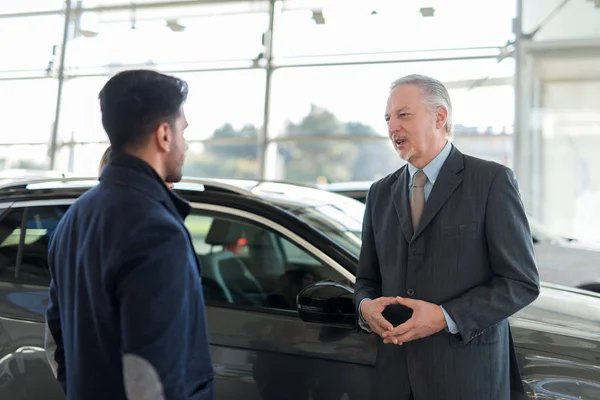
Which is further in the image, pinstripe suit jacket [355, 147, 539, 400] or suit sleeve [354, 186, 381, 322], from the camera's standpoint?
suit sleeve [354, 186, 381, 322]

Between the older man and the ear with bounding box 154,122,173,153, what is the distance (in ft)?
1.90

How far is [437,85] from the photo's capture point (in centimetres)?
147

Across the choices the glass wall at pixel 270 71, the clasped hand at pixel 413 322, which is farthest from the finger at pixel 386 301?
the glass wall at pixel 270 71

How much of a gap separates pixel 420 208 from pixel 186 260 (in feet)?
2.11

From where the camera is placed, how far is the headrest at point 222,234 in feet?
9.37

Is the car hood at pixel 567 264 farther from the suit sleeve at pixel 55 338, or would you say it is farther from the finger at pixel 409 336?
the suit sleeve at pixel 55 338

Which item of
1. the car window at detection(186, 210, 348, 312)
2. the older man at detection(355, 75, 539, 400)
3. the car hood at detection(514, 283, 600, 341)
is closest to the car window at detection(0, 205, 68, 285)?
the car window at detection(186, 210, 348, 312)

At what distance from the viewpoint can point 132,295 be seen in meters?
1.02

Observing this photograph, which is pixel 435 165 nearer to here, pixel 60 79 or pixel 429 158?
pixel 429 158

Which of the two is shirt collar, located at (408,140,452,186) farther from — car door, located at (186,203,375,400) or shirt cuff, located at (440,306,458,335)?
car door, located at (186,203,375,400)

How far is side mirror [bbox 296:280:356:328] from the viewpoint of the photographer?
164 cm

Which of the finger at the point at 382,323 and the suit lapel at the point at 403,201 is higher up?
the suit lapel at the point at 403,201

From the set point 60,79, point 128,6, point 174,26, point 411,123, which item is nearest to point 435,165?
point 411,123

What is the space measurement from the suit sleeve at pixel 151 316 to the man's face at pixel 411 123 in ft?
2.21
